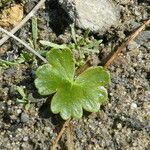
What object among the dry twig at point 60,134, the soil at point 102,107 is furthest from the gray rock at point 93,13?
the dry twig at point 60,134

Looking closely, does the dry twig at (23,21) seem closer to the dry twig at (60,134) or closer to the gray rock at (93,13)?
the gray rock at (93,13)

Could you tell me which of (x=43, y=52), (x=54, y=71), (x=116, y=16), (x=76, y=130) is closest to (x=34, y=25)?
(x=43, y=52)

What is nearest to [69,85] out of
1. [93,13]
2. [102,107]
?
[102,107]

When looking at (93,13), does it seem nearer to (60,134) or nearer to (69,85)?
(69,85)

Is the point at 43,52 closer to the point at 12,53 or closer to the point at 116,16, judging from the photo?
the point at 12,53

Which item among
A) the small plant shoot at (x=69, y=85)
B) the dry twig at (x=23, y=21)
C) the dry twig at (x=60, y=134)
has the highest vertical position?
the dry twig at (x=23, y=21)

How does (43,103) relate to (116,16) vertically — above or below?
below
